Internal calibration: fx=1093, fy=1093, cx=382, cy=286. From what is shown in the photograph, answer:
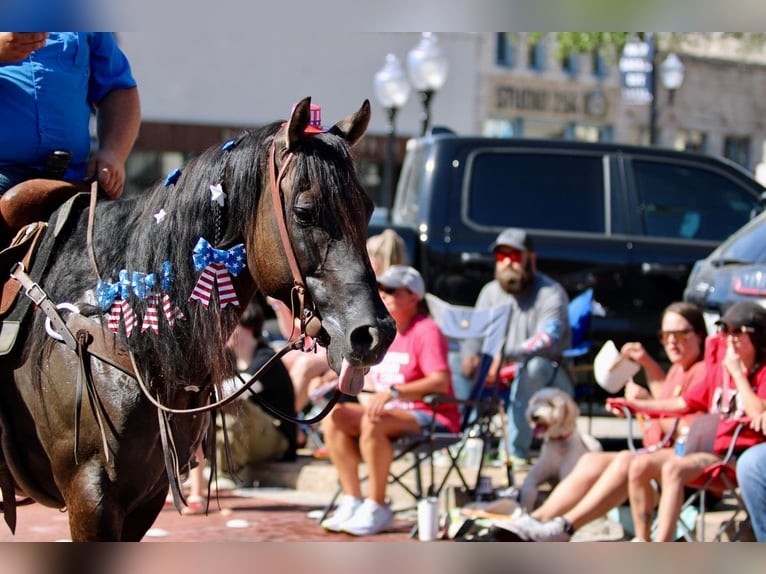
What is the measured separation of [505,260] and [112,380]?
194 inches

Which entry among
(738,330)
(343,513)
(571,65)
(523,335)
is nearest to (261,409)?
(343,513)

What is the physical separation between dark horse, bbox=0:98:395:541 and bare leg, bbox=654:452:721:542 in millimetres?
2891

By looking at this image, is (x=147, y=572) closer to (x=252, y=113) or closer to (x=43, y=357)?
(x=43, y=357)

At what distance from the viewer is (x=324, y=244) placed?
2832 mm

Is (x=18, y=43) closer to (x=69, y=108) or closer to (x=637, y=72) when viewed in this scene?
(x=69, y=108)

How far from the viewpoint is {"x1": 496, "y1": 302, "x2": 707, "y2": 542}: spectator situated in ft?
18.3

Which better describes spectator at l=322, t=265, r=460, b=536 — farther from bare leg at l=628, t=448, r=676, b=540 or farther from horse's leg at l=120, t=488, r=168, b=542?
horse's leg at l=120, t=488, r=168, b=542

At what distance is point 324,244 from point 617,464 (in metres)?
3.28

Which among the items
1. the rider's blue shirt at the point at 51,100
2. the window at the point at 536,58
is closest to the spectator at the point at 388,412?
the rider's blue shirt at the point at 51,100

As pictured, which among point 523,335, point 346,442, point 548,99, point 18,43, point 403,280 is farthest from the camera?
point 548,99

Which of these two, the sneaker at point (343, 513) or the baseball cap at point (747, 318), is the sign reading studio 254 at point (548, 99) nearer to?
the sneaker at point (343, 513)

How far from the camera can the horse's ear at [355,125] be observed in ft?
10.1

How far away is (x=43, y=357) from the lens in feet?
10.5
